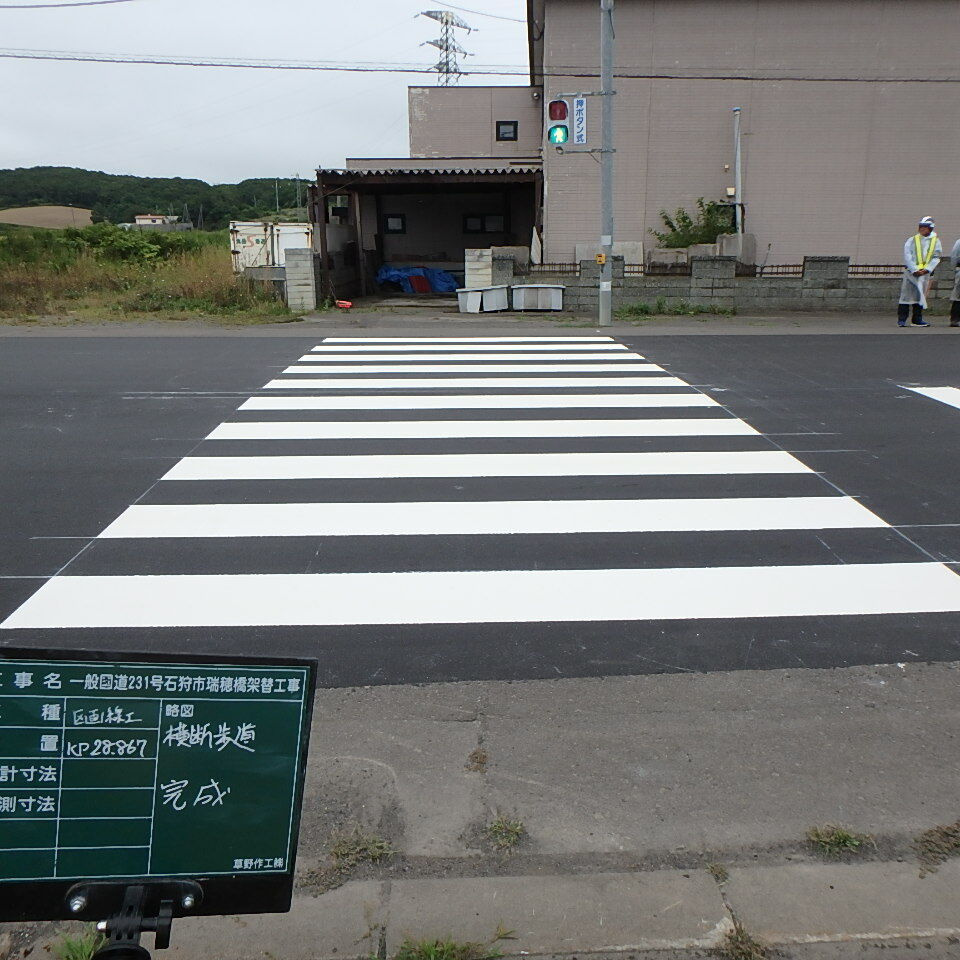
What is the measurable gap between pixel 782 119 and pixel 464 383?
52.2ft

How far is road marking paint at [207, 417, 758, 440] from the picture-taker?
837 cm

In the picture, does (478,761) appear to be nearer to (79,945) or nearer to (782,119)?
(79,945)

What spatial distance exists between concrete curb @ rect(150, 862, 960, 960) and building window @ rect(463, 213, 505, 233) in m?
27.6

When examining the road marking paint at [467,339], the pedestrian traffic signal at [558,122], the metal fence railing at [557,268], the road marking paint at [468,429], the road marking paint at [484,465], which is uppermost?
the pedestrian traffic signal at [558,122]

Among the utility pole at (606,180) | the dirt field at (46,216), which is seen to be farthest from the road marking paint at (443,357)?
the dirt field at (46,216)

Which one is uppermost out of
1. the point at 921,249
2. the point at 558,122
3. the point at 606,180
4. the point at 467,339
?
the point at 558,122

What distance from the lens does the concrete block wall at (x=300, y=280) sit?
2012 centimetres

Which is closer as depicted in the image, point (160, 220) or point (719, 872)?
point (719, 872)

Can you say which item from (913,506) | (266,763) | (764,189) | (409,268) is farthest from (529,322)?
(266,763)

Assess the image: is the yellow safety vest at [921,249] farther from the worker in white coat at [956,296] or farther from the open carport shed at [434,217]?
the open carport shed at [434,217]

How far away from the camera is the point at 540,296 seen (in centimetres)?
1955

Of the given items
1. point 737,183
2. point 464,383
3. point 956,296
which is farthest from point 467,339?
point 737,183

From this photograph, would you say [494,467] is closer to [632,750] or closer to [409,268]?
[632,750]

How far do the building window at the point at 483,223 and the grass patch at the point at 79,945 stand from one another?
27.9 metres
